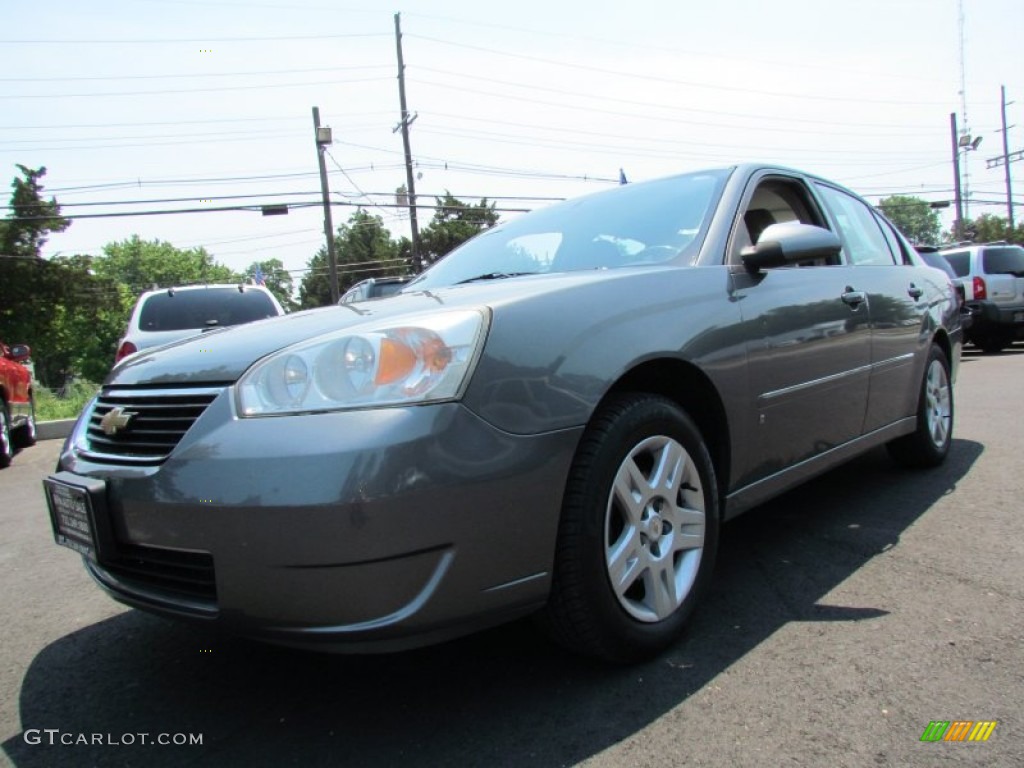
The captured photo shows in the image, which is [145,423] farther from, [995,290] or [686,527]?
[995,290]

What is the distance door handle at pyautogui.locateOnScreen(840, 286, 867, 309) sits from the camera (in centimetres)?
318

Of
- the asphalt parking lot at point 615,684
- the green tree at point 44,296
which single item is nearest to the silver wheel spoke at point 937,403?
the asphalt parking lot at point 615,684

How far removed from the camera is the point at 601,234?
9.71ft

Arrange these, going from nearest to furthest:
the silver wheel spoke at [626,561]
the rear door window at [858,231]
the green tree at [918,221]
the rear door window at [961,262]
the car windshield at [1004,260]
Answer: the silver wheel spoke at [626,561] < the rear door window at [858,231] < the car windshield at [1004,260] < the rear door window at [961,262] < the green tree at [918,221]

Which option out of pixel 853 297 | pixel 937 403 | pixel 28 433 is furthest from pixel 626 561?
pixel 28 433

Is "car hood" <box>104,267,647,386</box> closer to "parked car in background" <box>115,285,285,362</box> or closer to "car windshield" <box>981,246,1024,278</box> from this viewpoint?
"parked car in background" <box>115,285,285,362</box>

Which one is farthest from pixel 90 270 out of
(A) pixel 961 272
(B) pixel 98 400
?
(B) pixel 98 400

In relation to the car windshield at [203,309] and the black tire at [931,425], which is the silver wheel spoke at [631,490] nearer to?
the black tire at [931,425]

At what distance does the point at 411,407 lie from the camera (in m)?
1.70

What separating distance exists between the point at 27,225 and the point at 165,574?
106 ft

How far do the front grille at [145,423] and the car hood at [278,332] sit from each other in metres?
0.04

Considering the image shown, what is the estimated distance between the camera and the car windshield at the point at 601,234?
276 cm

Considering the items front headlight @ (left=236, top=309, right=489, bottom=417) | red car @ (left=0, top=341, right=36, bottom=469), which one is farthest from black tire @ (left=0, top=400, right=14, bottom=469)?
front headlight @ (left=236, top=309, right=489, bottom=417)

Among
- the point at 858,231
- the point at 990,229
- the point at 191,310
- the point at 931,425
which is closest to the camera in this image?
the point at 858,231
